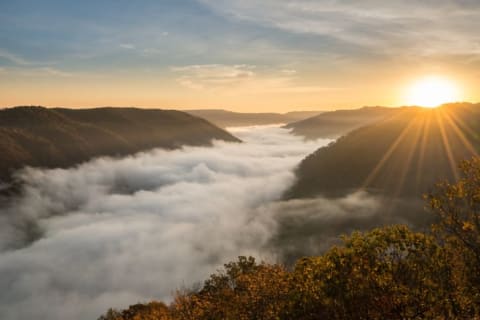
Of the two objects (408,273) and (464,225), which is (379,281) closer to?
(408,273)

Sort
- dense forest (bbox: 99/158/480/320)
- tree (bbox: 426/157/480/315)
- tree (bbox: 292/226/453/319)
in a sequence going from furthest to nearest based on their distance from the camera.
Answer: tree (bbox: 292/226/453/319), dense forest (bbox: 99/158/480/320), tree (bbox: 426/157/480/315)

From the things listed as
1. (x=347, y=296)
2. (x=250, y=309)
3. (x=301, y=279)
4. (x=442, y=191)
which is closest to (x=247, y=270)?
(x=250, y=309)

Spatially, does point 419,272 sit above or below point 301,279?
above

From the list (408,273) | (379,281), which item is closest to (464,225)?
(379,281)

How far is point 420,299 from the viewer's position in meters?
23.7

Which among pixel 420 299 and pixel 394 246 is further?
pixel 394 246

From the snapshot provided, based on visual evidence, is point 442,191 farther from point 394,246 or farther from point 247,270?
point 247,270

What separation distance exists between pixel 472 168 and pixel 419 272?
8610mm

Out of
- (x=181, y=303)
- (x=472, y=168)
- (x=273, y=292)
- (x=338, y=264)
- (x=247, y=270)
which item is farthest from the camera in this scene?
(x=247, y=270)

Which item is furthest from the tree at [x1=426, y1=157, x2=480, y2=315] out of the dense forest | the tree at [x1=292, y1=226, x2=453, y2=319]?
the tree at [x1=292, y1=226, x2=453, y2=319]

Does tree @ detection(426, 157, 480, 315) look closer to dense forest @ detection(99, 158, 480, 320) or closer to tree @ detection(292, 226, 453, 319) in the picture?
dense forest @ detection(99, 158, 480, 320)

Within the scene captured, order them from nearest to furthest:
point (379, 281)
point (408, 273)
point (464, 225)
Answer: point (464, 225), point (379, 281), point (408, 273)

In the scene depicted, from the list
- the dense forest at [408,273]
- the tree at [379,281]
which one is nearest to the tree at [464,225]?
the dense forest at [408,273]

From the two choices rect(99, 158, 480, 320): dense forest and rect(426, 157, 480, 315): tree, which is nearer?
rect(426, 157, 480, 315): tree
